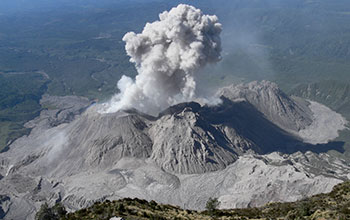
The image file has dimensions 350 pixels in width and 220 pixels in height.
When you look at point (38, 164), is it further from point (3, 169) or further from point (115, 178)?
point (115, 178)

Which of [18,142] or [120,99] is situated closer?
[120,99]

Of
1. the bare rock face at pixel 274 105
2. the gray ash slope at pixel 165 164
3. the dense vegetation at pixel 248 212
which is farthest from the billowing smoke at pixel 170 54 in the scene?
the dense vegetation at pixel 248 212

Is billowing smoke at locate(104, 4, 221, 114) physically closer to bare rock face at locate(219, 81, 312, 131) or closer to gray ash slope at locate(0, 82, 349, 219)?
gray ash slope at locate(0, 82, 349, 219)

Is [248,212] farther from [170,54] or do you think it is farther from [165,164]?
[170,54]

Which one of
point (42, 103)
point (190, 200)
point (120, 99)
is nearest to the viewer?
point (190, 200)

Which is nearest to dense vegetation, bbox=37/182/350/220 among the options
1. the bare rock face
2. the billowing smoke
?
the billowing smoke

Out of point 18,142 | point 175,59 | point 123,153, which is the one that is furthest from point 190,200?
point 18,142
